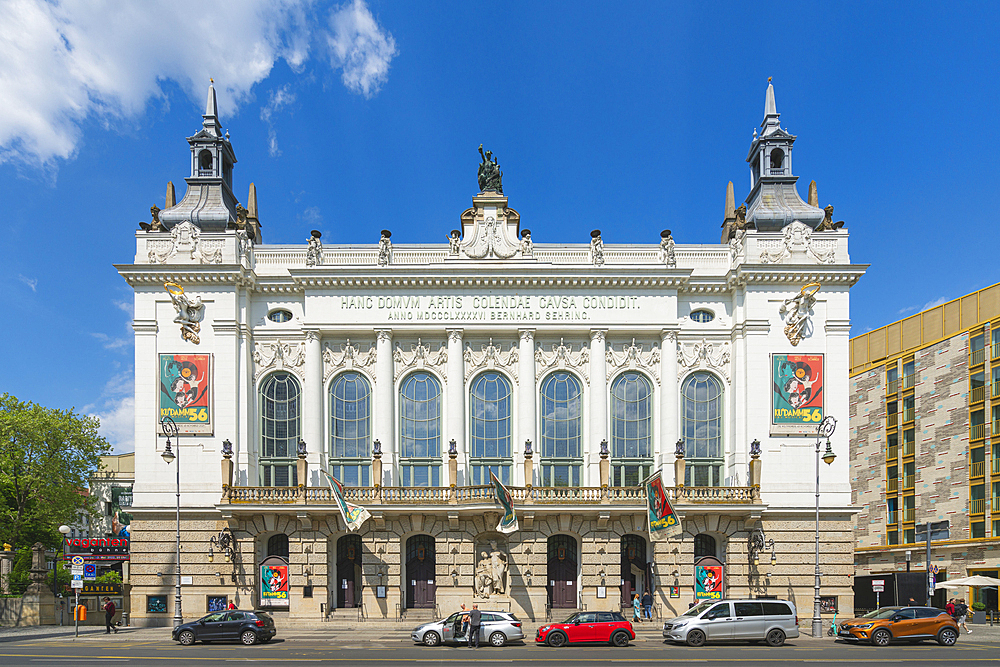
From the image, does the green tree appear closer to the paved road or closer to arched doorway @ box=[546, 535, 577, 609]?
the paved road

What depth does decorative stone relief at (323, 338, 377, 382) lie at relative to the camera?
4547cm

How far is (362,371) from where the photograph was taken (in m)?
45.5

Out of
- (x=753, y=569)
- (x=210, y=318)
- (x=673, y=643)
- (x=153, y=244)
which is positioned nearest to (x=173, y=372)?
(x=210, y=318)

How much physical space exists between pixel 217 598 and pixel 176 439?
968 cm

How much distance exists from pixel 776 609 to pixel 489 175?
30.5 metres

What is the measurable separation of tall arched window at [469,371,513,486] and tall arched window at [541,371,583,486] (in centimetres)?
234

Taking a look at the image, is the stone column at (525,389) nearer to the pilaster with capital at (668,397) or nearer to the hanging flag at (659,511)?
the pilaster with capital at (668,397)

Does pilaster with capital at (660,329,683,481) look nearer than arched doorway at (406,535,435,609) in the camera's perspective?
No

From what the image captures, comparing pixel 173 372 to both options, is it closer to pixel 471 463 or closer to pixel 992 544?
pixel 471 463

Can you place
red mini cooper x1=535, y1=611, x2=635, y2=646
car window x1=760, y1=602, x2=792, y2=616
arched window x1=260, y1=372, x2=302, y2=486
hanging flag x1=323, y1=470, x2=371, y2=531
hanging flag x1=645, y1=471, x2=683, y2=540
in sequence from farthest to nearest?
1. arched window x1=260, y1=372, x2=302, y2=486
2. hanging flag x1=323, y1=470, x2=371, y2=531
3. hanging flag x1=645, y1=471, x2=683, y2=540
4. car window x1=760, y1=602, x2=792, y2=616
5. red mini cooper x1=535, y1=611, x2=635, y2=646

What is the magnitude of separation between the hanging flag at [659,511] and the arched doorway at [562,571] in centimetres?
660

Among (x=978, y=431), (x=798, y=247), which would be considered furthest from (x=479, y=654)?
(x=978, y=431)

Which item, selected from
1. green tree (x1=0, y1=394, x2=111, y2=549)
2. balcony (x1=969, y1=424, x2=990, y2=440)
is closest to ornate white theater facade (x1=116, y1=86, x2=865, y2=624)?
green tree (x1=0, y1=394, x2=111, y2=549)

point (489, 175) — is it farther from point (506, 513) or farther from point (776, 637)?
point (776, 637)
